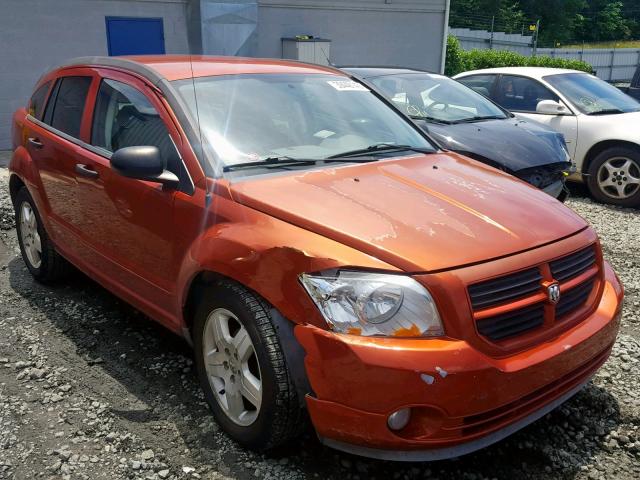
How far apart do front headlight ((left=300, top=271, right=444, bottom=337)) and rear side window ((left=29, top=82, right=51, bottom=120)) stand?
3.32 metres

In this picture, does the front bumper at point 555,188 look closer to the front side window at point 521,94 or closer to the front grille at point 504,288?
the front side window at point 521,94

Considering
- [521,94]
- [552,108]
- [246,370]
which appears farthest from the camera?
[521,94]

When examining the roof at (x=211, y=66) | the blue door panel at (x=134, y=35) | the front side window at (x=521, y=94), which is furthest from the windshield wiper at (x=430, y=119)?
the blue door panel at (x=134, y=35)

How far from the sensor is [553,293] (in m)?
2.62

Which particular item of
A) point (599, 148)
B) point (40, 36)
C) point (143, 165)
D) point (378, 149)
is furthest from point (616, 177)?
point (40, 36)

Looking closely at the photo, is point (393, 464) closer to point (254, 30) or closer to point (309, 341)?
point (309, 341)

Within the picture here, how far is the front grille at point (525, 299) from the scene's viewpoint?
96.0 inches

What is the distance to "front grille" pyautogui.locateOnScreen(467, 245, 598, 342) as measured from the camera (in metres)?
2.44

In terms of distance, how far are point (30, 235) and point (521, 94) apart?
6360mm

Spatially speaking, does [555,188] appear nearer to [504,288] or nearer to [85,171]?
[504,288]

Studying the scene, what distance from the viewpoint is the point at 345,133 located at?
3.64 meters

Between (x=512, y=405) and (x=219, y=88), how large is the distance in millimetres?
2214

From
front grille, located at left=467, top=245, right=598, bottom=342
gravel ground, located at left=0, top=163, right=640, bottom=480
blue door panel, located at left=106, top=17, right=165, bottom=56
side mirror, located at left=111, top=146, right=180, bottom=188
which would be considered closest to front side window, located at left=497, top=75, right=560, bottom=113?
gravel ground, located at left=0, top=163, right=640, bottom=480

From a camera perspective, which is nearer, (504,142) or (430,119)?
(504,142)
